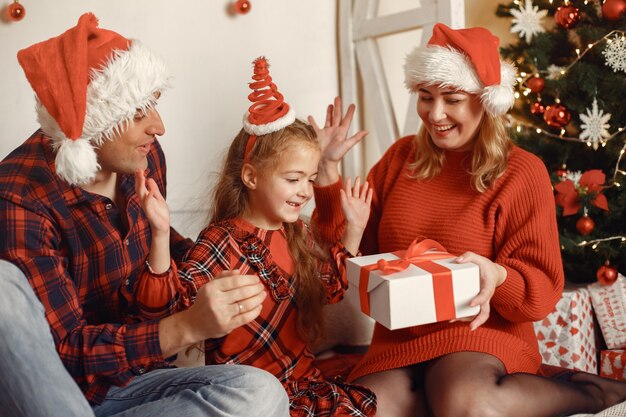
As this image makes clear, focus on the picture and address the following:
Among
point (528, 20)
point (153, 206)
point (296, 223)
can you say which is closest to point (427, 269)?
point (296, 223)

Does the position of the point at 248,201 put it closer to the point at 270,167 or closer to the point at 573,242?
the point at 270,167

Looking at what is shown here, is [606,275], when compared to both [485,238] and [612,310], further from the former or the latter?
[485,238]

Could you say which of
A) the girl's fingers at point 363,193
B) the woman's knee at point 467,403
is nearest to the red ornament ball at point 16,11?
the girl's fingers at point 363,193

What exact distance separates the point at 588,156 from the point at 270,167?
1.42m

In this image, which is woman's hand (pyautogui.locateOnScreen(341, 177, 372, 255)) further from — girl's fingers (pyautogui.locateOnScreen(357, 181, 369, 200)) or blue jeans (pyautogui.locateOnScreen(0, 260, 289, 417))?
blue jeans (pyautogui.locateOnScreen(0, 260, 289, 417))

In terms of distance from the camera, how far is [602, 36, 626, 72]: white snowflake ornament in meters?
2.48

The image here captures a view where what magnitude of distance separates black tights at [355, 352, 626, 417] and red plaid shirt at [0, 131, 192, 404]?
0.61m

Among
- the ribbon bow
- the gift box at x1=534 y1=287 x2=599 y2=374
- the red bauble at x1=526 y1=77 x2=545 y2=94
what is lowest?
the gift box at x1=534 y1=287 x2=599 y2=374

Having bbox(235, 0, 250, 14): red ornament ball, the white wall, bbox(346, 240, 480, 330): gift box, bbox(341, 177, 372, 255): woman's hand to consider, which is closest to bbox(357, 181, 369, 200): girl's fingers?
bbox(341, 177, 372, 255): woman's hand

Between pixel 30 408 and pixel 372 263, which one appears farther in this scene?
pixel 372 263

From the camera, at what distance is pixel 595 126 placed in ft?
8.45

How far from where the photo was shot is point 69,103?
5.08 ft

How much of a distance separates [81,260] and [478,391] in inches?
39.2

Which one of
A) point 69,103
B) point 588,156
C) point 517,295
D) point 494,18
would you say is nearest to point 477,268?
point 517,295
